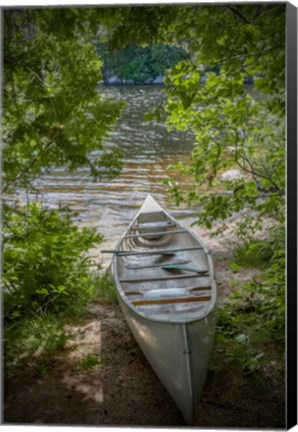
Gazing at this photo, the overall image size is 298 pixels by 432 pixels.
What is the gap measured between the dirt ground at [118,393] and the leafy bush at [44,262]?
135 mm

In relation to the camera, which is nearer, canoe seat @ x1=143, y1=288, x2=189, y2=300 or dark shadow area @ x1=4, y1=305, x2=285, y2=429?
dark shadow area @ x1=4, y1=305, x2=285, y2=429

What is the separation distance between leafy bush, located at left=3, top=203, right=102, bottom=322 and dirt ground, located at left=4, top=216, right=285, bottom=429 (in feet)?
0.44

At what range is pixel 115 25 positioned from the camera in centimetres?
247

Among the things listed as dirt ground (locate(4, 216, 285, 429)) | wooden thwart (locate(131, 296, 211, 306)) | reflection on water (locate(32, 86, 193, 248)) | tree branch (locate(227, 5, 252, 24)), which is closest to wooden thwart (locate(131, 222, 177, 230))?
reflection on water (locate(32, 86, 193, 248))

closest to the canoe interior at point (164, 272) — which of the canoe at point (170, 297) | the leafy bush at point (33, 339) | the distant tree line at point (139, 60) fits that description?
the canoe at point (170, 297)

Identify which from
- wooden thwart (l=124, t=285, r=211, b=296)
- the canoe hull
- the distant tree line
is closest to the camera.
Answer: the canoe hull

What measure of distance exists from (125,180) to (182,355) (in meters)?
0.81

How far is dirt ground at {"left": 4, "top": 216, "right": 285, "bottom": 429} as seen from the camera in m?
2.40

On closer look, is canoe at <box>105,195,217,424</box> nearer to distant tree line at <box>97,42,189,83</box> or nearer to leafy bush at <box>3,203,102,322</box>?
leafy bush at <box>3,203,102,322</box>

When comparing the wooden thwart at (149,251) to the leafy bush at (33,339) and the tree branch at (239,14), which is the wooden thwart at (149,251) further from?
the tree branch at (239,14)

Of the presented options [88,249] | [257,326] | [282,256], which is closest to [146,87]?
[88,249]

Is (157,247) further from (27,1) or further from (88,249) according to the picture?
(27,1)

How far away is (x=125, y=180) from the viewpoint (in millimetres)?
2520

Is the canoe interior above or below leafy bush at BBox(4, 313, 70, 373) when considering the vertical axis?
above
